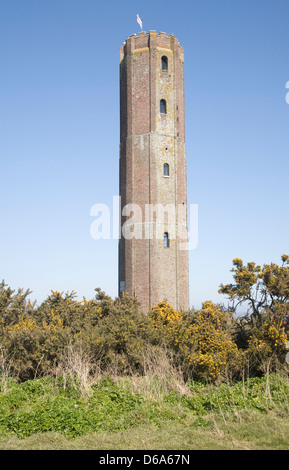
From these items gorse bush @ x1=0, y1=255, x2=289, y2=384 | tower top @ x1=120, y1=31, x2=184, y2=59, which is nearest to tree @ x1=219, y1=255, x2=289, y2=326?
gorse bush @ x1=0, y1=255, x2=289, y2=384

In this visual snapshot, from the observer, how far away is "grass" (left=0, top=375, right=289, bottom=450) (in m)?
8.30

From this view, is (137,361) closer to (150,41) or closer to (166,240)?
(166,240)

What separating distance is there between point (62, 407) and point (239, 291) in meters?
8.18

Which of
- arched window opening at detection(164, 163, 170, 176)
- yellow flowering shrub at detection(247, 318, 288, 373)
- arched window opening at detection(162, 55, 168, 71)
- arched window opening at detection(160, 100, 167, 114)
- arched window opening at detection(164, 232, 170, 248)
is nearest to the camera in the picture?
yellow flowering shrub at detection(247, 318, 288, 373)

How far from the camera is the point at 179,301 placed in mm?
27141

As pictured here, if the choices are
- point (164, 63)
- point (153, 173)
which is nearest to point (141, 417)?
point (153, 173)

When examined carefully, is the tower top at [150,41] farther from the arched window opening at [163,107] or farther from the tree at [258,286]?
the tree at [258,286]

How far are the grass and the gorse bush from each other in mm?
919

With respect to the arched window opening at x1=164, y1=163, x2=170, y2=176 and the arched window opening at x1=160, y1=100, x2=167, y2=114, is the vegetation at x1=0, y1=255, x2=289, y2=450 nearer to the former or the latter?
the arched window opening at x1=164, y1=163, x2=170, y2=176

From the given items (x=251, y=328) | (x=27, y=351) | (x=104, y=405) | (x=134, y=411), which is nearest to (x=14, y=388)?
(x=27, y=351)

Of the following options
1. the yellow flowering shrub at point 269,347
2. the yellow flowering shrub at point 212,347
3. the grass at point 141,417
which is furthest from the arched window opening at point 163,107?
the grass at point 141,417

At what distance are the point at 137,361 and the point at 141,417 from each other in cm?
392

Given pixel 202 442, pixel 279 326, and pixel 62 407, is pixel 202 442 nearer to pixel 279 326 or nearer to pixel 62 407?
pixel 62 407
